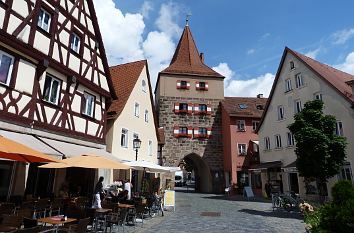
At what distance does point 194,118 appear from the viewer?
36.3 metres

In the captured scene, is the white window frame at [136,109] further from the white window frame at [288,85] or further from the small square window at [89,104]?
the white window frame at [288,85]

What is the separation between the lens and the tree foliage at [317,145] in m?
15.1

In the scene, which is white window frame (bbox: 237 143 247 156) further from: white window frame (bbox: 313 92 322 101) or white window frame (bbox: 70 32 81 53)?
white window frame (bbox: 70 32 81 53)

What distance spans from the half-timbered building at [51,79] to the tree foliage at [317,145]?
35.4ft

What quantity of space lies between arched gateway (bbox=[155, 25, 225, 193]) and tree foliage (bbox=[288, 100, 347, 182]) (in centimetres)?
1980

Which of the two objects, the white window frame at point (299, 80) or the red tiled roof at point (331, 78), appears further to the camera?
the white window frame at point (299, 80)

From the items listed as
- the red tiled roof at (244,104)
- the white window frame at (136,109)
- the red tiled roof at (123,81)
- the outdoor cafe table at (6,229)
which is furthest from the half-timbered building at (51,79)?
the red tiled roof at (244,104)

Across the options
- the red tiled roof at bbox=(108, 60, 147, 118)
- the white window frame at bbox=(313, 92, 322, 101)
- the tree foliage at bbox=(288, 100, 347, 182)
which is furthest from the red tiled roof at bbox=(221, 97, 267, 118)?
the tree foliage at bbox=(288, 100, 347, 182)

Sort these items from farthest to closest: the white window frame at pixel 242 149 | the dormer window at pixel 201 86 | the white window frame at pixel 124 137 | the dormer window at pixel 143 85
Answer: the dormer window at pixel 201 86
the white window frame at pixel 242 149
the dormer window at pixel 143 85
the white window frame at pixel 124 137

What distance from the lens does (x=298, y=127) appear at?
16.0 metres

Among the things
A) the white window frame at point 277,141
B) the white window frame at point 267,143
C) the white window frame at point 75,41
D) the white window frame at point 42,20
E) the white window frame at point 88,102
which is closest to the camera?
the white window frame at point 42,20

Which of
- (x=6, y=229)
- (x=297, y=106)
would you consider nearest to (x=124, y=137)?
(x=6, y=229)

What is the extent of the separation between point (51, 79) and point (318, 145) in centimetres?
1332

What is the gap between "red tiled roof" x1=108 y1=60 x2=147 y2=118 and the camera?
60.4 feet
